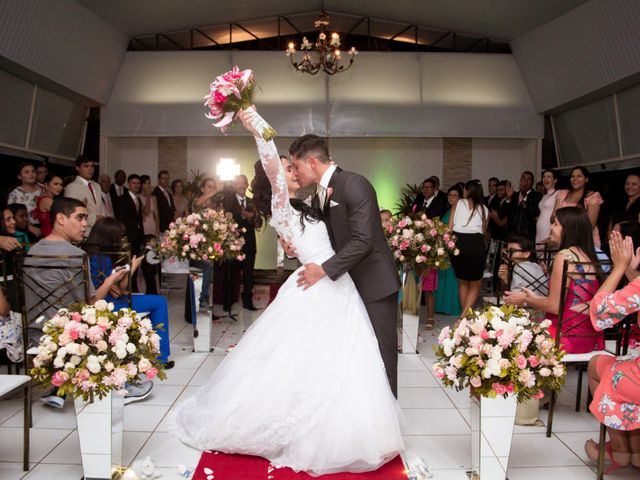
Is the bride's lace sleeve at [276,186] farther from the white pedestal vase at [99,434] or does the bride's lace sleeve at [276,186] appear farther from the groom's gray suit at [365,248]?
the white pedestal vase at [99,434]

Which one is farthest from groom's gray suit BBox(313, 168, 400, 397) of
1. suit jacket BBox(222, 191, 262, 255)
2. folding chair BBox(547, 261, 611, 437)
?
suit jacket BBox(222, 191, 262, 255)

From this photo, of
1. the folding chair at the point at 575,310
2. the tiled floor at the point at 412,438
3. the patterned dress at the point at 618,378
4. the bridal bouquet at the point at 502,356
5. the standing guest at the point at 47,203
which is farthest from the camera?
the standing guest at the point at 47,203

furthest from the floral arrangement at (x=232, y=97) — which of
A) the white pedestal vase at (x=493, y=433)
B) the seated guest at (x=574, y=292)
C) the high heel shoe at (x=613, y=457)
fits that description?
the high heel shoe at (x=613, y=457)

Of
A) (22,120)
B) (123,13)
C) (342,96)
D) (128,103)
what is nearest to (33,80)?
(22,120)

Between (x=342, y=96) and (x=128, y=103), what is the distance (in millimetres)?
3771

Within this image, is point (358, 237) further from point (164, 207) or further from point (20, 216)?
point (164, 207)

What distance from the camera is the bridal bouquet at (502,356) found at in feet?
9.54

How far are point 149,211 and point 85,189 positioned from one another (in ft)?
6.69

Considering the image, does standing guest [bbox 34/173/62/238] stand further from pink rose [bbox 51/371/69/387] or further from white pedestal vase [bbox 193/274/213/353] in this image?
pink rose [bbox 51/371/69/387]

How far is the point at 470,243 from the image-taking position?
270 inches

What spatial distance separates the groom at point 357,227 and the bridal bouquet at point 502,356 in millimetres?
559

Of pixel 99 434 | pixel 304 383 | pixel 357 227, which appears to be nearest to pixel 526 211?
pixel 357 227

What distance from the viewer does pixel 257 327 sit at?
3.55 meters

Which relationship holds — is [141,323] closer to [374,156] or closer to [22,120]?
[22,120]
